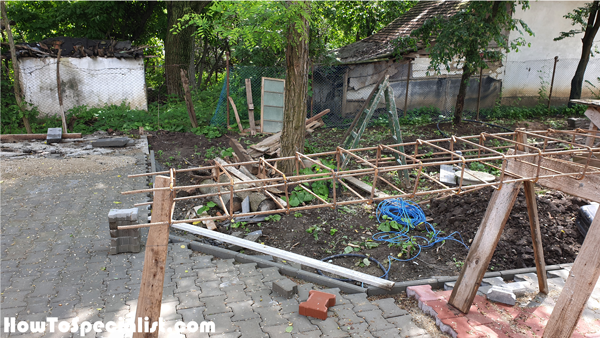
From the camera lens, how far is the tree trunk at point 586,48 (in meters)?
14.6

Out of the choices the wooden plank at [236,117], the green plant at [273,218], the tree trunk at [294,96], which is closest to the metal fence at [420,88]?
the wooden plank at [236,117]

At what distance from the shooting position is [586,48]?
49.7 feet

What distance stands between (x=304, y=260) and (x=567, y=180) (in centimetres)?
334

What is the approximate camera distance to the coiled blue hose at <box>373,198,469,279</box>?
6422mm

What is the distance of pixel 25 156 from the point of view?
992cm

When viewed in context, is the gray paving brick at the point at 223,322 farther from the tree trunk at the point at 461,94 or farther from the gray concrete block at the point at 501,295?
the tree trunk at the point at 461,94

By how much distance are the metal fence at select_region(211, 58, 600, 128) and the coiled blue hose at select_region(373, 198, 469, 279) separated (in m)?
6.74

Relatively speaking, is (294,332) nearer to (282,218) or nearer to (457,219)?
(282,218)

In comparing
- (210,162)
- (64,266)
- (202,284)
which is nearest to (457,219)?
(202,284)

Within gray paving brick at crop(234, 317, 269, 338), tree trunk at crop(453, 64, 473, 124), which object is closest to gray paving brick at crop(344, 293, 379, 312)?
gray paving brick at crop(234, 317, 269, 338)

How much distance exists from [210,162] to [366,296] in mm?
5610

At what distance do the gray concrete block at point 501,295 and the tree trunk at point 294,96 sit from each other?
4639mm

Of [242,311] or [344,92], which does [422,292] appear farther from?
[344,92]

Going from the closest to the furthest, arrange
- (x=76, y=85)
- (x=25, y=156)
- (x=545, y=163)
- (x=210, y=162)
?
1. (x=545, y=163)
2. (x=210, y=162)
3. (x=25, y=156)
4. (x=76, y=85)
